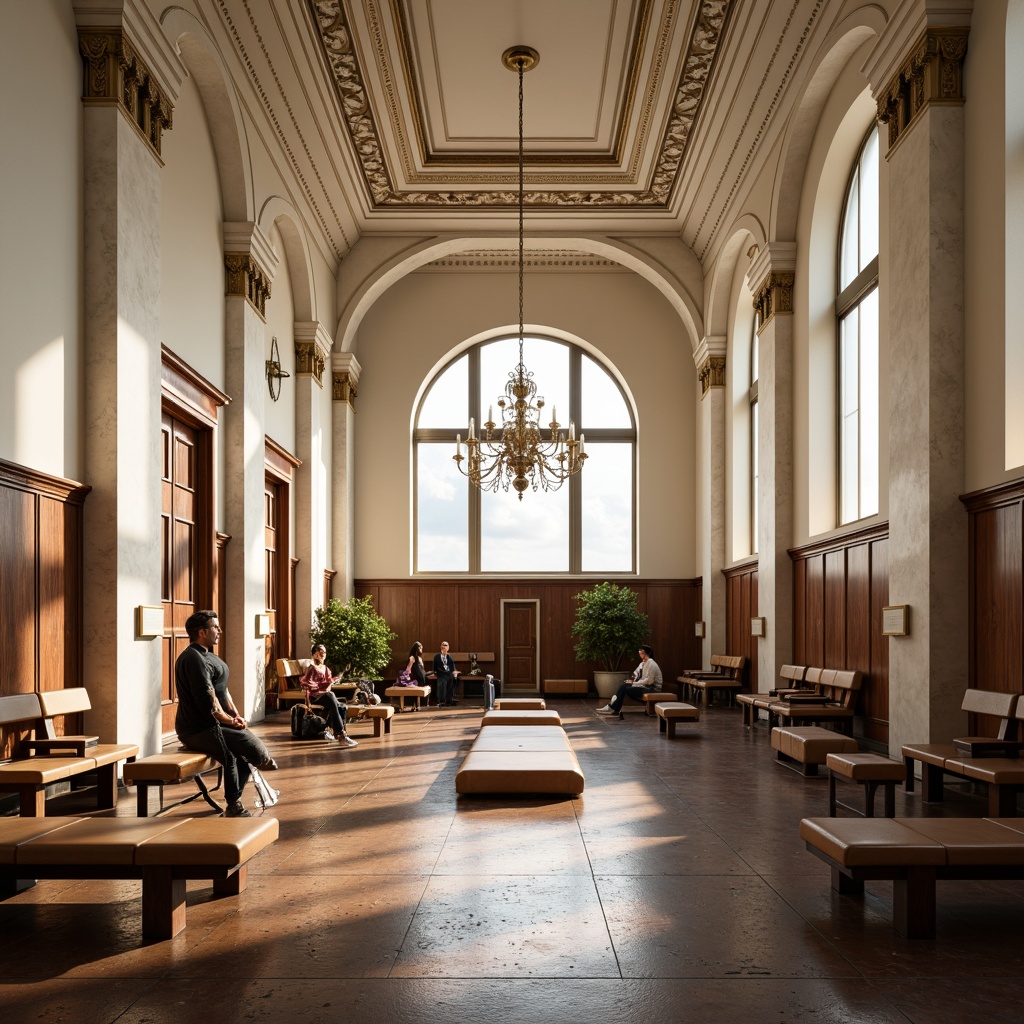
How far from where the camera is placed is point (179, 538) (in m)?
10.8

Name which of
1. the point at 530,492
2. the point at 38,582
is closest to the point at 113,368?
the point at 38,582

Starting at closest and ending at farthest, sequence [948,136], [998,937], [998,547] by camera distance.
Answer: [998,937]
[998,547]
[948,136]

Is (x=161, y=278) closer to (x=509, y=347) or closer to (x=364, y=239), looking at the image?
(x=364, y=239)

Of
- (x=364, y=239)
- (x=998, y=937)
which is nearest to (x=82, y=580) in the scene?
(x=998, y=937)

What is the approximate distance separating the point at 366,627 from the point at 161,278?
24.8ft

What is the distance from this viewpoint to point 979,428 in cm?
802

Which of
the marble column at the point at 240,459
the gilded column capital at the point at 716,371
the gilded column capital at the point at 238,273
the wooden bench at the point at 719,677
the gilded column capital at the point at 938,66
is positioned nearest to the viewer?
the gilded column capital at the point at 938,66

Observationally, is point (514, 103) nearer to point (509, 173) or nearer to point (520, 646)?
point (509, 173)

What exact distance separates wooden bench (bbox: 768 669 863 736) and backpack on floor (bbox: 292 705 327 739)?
484cm

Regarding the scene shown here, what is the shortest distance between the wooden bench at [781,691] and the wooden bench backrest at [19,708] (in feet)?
24.2

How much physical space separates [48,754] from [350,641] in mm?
9047

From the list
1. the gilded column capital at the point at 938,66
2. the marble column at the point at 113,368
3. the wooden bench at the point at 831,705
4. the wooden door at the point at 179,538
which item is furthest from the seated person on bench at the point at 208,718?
the gilded column capital at the point at 938,66

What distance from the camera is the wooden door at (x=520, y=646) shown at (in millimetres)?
19469

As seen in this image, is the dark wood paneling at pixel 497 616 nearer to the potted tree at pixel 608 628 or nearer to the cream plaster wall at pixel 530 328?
the cream plaster wall at pixel 530 328
